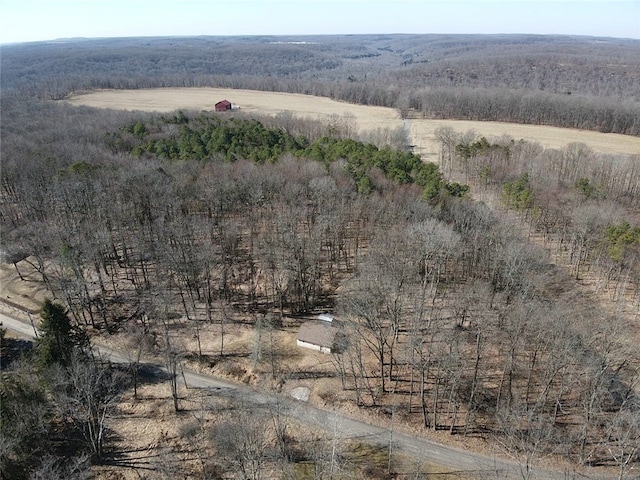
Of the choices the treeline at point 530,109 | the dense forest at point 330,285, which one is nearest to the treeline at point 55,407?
the dense forest at point 330,285

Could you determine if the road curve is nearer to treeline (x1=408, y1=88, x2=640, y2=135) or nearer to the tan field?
the tan field

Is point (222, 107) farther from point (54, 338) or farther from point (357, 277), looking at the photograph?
point (54, 338)

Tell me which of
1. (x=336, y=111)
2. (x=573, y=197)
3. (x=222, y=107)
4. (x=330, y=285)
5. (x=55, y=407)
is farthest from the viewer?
(x=336, y=111)

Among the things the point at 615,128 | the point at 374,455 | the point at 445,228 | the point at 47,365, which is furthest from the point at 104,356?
the point at 615,128

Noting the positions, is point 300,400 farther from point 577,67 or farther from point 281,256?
point 577,67

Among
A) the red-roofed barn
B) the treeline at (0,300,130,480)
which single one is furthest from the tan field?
the treeline at (0,300,130,480)

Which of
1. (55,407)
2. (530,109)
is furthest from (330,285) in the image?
(530,109)
